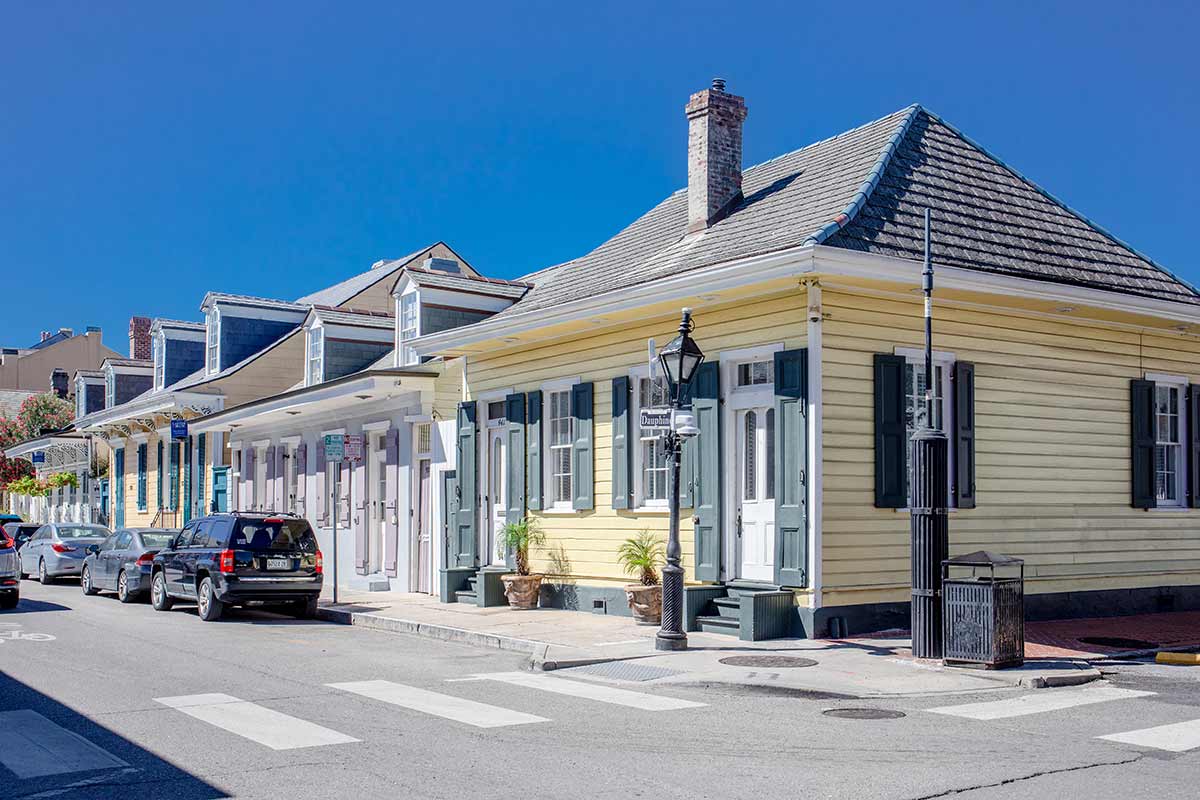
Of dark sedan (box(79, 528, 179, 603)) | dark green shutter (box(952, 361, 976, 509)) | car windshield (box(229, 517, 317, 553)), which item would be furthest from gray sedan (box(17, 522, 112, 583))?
dark green shutter (box(952, 361, 976, 509))

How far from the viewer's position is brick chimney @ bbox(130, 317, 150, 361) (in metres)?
42.6

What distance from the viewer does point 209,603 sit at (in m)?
17.7

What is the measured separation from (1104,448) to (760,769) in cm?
1130

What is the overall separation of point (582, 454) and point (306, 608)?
514cm

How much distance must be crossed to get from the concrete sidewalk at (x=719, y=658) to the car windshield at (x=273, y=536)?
1.74m

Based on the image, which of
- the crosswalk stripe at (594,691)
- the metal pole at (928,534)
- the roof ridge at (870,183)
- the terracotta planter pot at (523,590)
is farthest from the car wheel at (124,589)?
the metal pole at (928,534)

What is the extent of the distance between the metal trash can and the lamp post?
289cm

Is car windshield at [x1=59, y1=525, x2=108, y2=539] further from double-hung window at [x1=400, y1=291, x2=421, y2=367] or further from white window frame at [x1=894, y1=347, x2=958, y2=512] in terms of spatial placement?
white window frame at [x1=894, y1=347, x2=958, y2=512]

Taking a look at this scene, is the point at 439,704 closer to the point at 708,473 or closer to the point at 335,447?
the point at 708,473

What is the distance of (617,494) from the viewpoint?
55.2ft

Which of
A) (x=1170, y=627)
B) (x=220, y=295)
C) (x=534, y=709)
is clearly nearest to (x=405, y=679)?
(x=534, y=709)

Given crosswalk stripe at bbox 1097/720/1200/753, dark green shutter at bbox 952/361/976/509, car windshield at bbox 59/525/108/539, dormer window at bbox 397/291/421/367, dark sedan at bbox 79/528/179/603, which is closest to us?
crosswalk stripe at bbox 1097/720/1200/753

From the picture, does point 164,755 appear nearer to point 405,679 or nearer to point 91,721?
point 91,721

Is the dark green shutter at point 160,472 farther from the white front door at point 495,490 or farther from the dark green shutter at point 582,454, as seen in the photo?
the dark green shutter at point 582,454
